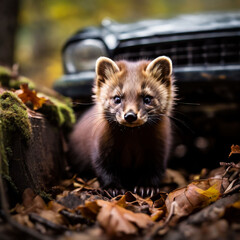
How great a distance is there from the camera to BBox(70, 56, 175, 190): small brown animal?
9.31ft

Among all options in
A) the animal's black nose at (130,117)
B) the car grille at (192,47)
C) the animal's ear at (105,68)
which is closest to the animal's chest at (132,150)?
the animal's black nose at (130,117)

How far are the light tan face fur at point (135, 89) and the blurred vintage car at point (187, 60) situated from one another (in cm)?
40

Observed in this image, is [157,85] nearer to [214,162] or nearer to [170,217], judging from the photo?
[170,217]

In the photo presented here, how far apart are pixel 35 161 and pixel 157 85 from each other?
4.32 feet

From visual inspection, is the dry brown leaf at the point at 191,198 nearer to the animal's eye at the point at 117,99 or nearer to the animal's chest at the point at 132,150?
the animal's chest at the point at 132,150

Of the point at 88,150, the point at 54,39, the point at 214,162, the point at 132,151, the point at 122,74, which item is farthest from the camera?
the point at 54,39

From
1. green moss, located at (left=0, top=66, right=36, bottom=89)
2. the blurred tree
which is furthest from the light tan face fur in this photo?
the blurred tree

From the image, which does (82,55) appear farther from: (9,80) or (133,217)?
(133,217)

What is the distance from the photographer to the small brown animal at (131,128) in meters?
2.84

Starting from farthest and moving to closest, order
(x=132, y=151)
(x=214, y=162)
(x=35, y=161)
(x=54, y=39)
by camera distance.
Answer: (x=54, y=39) < (x=214, y=162) < (x=132, y=151) < (x=35, y=161)

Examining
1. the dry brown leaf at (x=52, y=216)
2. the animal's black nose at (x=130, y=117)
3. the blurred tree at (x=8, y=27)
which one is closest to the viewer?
the dry brown leaf at (x=52, y=216)

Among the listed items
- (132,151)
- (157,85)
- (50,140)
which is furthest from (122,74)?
(50,140)

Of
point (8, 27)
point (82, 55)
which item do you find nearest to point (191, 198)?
point (82, 55)

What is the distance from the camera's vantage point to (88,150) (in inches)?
137
